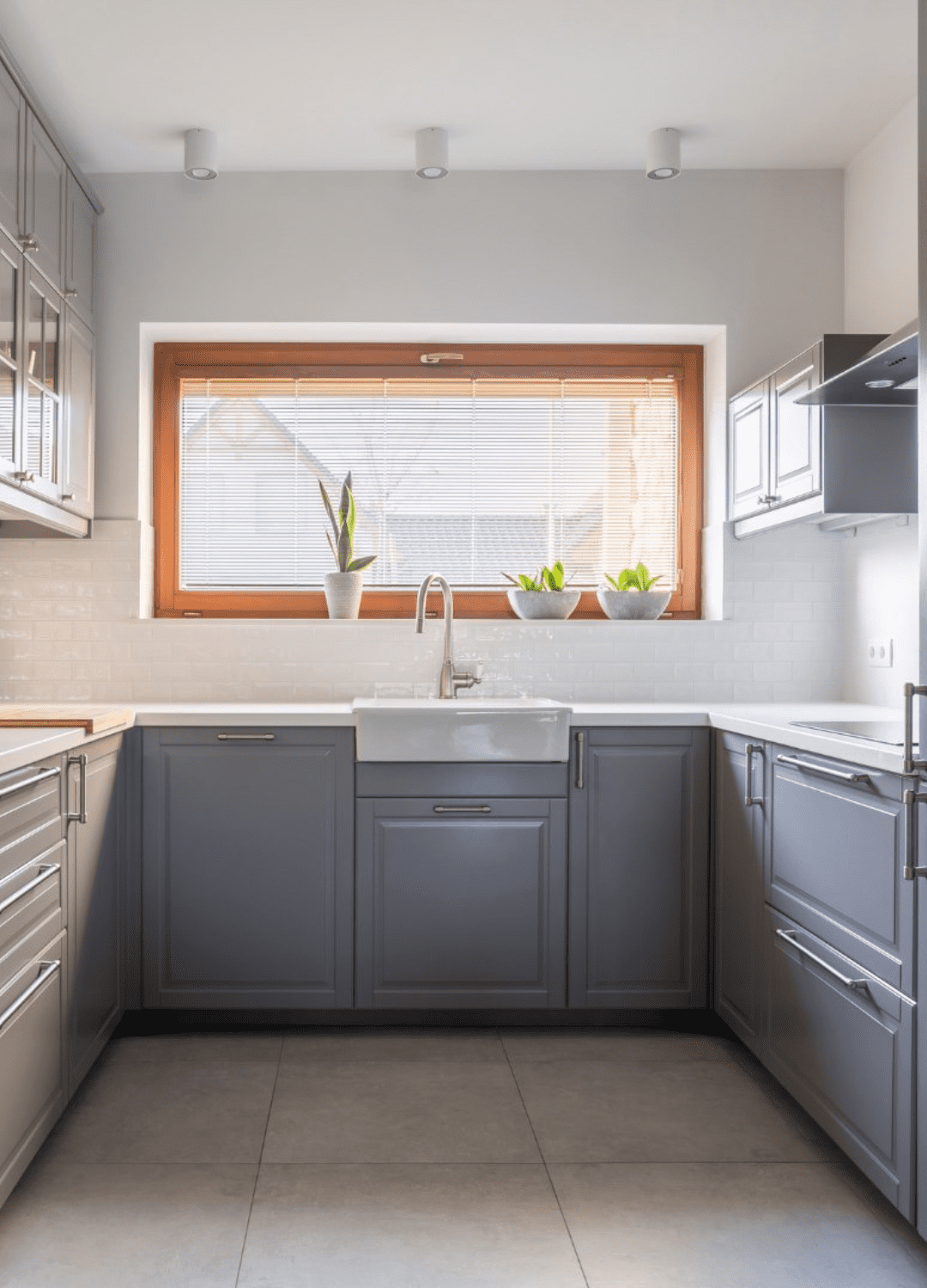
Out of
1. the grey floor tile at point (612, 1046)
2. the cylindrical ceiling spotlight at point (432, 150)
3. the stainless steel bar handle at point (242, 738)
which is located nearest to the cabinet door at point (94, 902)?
the stainless steel bar handle at point (242, 738)

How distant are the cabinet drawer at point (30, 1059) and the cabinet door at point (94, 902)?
0.38 feet

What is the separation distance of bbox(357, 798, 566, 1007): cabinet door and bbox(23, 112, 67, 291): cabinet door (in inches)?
66.4

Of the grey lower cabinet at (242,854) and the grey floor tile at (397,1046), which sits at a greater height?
the grey lower cabinet at (242,854)

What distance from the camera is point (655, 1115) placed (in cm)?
246

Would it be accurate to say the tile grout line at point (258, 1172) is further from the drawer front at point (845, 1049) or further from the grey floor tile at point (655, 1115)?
the drawer front at point (845, 1049)

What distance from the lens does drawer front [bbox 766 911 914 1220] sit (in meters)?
1.90

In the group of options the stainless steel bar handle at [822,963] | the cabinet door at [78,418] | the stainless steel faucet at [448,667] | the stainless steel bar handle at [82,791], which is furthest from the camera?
the stainless steel faucet at [448,667]

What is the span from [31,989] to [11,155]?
194cm

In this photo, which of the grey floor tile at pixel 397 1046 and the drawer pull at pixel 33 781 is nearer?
the drawer pull at pixel 33 781

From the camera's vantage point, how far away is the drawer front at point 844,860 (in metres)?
1.92

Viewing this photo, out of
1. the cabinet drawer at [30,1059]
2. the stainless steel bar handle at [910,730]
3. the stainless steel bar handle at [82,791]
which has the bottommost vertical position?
the cabinet drawer at [30,1059]

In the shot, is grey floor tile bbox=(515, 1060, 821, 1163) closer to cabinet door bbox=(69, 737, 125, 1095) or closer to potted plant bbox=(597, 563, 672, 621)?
cabinet door bbox=(69, 737, 125, 1095)

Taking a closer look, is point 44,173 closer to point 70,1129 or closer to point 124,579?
point 124,579

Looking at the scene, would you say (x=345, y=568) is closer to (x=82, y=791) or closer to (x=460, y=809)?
(x=460, y=809)
